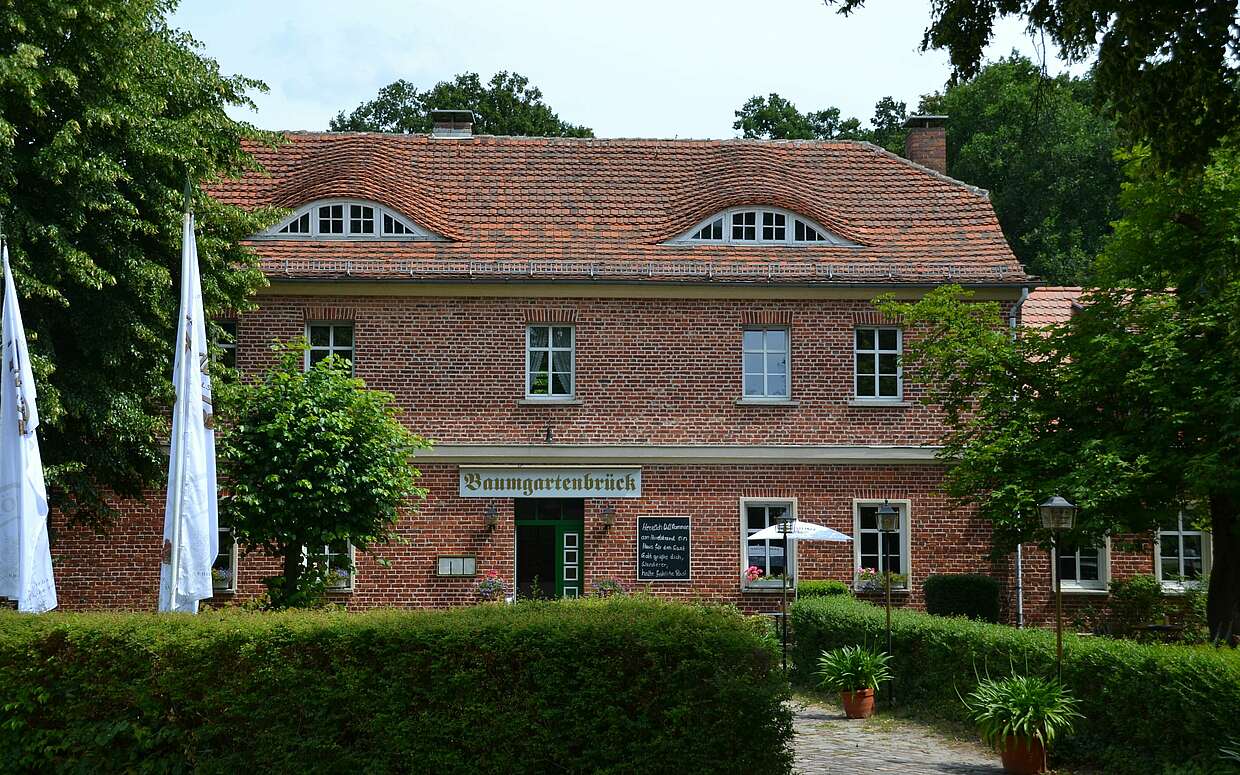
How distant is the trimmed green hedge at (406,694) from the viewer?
387 inches

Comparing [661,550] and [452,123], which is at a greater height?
[452,123]

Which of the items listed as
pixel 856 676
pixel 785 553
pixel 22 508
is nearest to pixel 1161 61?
pixel 856 676

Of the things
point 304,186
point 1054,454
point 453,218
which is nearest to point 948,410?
point 1054,454

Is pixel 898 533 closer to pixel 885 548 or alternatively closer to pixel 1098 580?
pixel 885 548

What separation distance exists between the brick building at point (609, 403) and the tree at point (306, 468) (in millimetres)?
3729

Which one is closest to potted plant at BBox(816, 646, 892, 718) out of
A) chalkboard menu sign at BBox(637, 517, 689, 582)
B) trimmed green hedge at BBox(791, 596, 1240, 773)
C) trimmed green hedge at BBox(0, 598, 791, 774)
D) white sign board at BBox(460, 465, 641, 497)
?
trimmed green hedge at BBox(791, 596, 1240, 773)

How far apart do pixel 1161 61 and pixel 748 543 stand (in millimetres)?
14547

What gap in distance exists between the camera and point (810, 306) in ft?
79.3

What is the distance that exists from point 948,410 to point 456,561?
8.71m

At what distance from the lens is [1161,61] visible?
10.2m

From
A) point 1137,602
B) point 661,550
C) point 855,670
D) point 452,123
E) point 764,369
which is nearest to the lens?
point 855,670

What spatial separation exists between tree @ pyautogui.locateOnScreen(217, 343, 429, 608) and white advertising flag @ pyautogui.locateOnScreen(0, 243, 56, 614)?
5.59 meters

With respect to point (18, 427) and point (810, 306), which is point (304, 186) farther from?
point (18, 427)

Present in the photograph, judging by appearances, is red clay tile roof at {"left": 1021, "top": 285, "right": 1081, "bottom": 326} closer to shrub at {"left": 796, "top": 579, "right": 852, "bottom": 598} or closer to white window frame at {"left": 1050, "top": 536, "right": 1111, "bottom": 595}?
white window frame at {"left": 1050, "top": 536, "right": 1111, "bottom": 595}
